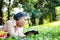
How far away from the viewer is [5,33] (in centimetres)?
710

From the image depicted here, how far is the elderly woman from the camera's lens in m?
7.24

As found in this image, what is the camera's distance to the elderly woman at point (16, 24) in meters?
7.24

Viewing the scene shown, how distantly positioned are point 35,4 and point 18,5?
3.14 feet

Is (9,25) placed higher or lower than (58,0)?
lower

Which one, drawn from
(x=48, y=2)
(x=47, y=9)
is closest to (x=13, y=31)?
(x=48, y=2)

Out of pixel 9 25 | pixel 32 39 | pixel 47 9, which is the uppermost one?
pixel 47 9

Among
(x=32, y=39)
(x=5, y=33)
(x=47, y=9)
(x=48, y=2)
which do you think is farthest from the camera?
(x=47, y=9)

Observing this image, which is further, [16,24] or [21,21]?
[16,24]

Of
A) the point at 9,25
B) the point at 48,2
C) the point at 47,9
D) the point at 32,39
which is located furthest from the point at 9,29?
the point at 47,9

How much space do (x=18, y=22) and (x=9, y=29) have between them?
311 millimetres

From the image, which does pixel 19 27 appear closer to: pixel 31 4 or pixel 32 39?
pixel 32 39

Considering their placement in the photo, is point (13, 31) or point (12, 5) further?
point (12, 5)

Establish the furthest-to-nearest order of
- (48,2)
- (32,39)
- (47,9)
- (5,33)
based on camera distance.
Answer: (47,9) < (48,2) < (5,33) < (32,39)

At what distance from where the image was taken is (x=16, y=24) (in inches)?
295
